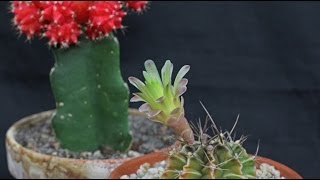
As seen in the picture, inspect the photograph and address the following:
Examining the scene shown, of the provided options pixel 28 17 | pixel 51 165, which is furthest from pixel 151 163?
pixel 28 17

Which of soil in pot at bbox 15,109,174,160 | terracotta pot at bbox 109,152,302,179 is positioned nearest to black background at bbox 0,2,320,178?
soil in pot at bbox 15,109,174,160

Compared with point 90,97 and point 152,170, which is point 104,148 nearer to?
point 90,97

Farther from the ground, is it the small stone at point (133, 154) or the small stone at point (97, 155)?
the small stone at point (97, 155)

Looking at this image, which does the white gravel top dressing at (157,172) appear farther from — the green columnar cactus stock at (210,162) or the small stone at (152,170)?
the green columnar cactus stock at (210,162)

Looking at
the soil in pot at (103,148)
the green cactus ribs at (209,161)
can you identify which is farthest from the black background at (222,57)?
the green cactus ribs at (209,161)

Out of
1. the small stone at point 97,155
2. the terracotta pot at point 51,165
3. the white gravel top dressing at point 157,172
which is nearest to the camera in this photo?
the white gravel top dressing at point 157,172

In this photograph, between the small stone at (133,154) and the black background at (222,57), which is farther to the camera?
the black background at (222,57)

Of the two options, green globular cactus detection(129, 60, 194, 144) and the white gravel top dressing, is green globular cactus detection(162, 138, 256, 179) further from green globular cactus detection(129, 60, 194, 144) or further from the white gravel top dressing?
the white gravel top dressing
